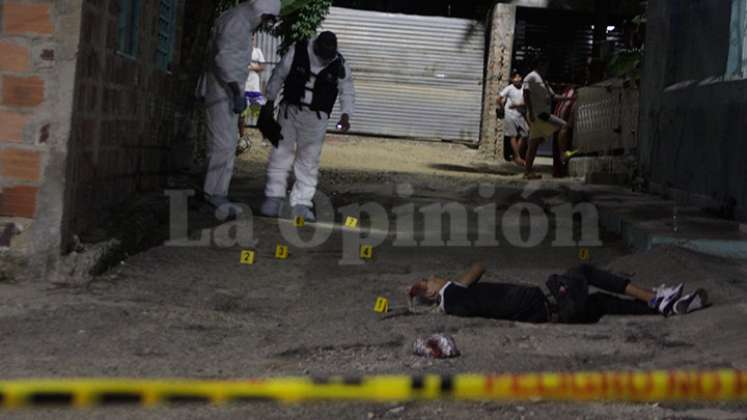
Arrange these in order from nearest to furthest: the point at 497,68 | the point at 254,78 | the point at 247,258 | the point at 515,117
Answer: the point at 247,258 < the point at 254,78 < the point at 515,117 < the point at 497,68

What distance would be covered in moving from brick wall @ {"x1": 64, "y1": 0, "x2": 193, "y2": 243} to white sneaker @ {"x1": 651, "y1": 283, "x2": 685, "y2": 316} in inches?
133

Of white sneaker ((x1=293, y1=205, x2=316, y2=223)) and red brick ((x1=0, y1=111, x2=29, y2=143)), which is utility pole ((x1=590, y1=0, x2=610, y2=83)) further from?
red brick ((x1=0, y1=111, x2=29, y2=143))

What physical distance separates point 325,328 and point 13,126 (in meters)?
2.22

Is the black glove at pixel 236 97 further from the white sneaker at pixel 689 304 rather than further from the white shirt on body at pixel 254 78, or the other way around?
the white shirt on body at pixel 254 78

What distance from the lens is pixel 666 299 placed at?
6.75 metres

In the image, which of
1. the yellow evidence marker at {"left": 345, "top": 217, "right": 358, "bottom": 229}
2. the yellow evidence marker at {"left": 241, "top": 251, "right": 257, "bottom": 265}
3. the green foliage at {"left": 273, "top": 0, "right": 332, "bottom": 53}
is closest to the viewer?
the yellow evidence marker at {"left": 241, "top": 251, "right": 257, "bottom": 265}

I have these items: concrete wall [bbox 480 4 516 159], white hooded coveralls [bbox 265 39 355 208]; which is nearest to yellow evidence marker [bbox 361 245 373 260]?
white hooded coveralls [bbox 265 39 355 208]

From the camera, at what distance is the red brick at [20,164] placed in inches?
283

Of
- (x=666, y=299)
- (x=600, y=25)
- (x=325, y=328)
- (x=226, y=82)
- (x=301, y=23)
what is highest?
(x=600, y=25)

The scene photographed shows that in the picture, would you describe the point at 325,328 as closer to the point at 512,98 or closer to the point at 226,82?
the point at 226,82

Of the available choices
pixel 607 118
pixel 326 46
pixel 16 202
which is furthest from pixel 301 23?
pixel 16 202

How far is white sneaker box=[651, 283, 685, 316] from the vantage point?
673 centimetres

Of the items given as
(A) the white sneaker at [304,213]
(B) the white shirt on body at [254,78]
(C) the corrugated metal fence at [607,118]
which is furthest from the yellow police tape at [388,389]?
(B) the white shirt on body at [254,78]

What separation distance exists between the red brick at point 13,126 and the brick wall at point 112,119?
290mm
